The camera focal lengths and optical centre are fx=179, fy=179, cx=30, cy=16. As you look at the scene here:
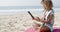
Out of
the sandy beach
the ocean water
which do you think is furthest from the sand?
the ocean water

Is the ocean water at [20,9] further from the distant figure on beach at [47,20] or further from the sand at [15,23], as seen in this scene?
the distant figure on beach at [47,20]

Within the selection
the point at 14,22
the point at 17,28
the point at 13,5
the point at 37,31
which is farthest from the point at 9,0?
the point at 37,31

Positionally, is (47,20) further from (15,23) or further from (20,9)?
(20,9)

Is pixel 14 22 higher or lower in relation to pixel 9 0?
lower

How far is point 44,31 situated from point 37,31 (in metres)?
0.16

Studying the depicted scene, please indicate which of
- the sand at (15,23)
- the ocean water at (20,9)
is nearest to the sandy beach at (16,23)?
the sand at (15,23)

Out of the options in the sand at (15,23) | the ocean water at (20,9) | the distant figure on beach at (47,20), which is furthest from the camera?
the ocean water at (20,9)

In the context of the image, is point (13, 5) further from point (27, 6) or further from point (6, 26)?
point (6, 26)

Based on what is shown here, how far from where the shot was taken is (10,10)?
4.53 meters

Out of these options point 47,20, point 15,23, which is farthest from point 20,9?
point 47,20

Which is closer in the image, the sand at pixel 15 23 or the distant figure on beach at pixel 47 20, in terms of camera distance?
the distant figure on beach at pixel 47 20

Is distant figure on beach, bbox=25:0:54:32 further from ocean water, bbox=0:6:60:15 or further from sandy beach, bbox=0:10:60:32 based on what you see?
ocean water, bbox=0:6:60:15

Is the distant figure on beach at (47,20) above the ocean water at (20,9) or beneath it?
beneath

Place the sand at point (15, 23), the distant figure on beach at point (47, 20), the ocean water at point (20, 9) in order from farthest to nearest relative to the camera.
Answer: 1. the ocean water at point (20, 9)
2. the sand at point (15, 23)
3. the distant figure on beach at point (47, 20)
